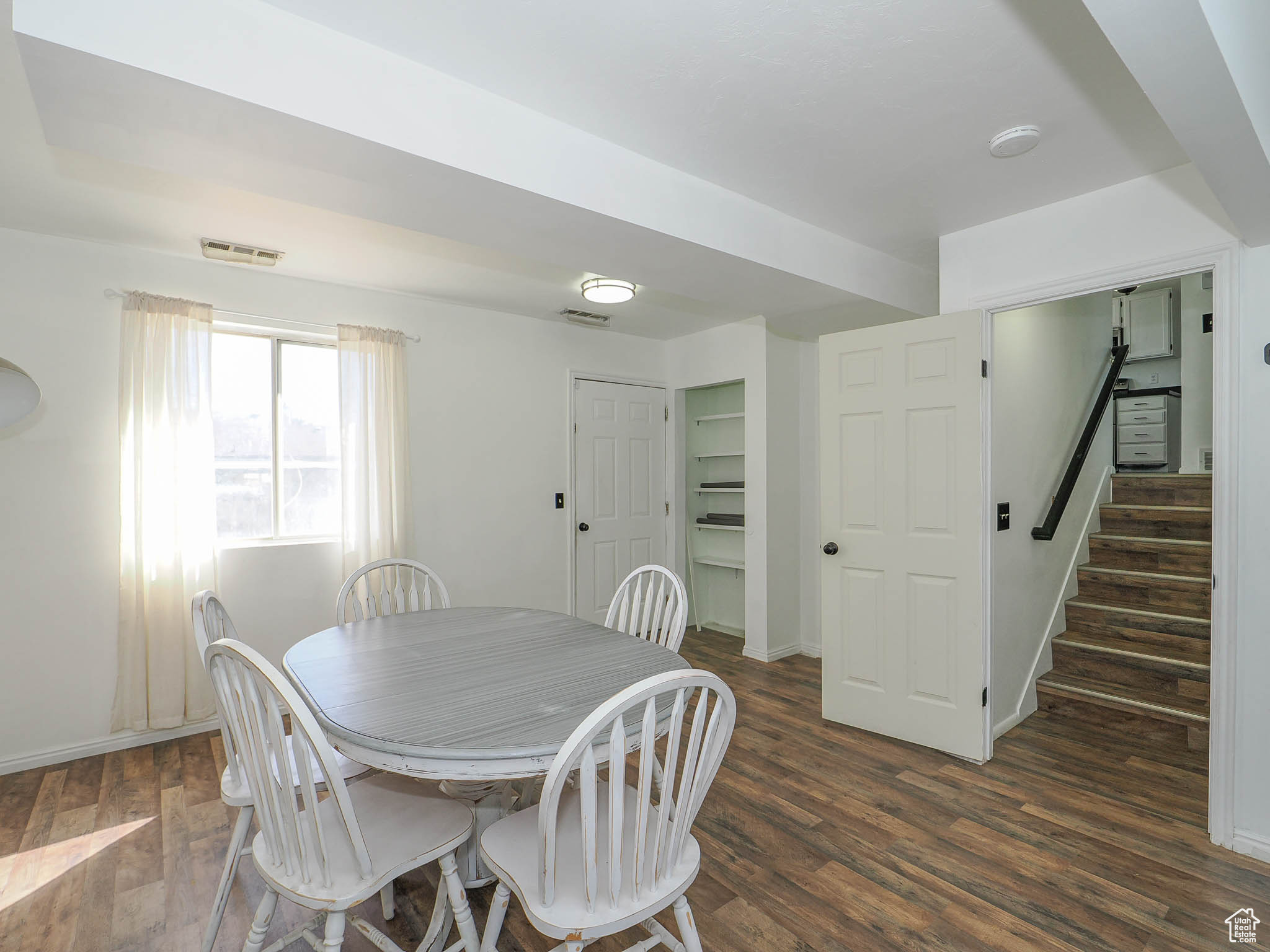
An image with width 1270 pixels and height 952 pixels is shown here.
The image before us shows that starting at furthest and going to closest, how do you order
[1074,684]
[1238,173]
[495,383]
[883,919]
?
[495,383]
[1074,684]
[883,919]
[1238,173]

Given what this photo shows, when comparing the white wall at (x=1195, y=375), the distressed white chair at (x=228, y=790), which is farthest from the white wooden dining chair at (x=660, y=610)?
the white wall at (x=1195, y=375)

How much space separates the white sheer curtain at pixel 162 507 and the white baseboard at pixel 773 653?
11.0 ft

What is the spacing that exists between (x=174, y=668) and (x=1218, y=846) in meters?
4.46

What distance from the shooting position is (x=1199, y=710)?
312cm

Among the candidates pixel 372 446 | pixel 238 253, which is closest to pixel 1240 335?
pixel 372 446

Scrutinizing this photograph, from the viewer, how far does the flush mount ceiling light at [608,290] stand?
348 cm

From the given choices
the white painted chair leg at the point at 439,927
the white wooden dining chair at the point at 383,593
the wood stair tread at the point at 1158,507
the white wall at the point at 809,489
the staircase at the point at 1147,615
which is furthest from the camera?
the white wall at the point at 809,489

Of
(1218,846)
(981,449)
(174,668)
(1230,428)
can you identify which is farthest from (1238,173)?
(174,668)

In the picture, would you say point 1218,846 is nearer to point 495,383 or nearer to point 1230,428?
point 1230,428

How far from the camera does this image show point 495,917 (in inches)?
57.3

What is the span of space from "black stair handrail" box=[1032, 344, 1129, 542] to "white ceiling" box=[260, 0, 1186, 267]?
1.65 meters

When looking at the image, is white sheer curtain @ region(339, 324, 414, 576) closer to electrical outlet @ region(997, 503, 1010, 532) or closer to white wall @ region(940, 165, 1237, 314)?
white wall @ region(940, 165, 1237, 314)

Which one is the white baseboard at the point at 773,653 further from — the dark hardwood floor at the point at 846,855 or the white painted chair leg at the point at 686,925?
the white painted chair leg at the point at 686,925

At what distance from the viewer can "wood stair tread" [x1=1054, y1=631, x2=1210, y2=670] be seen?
328 cm
